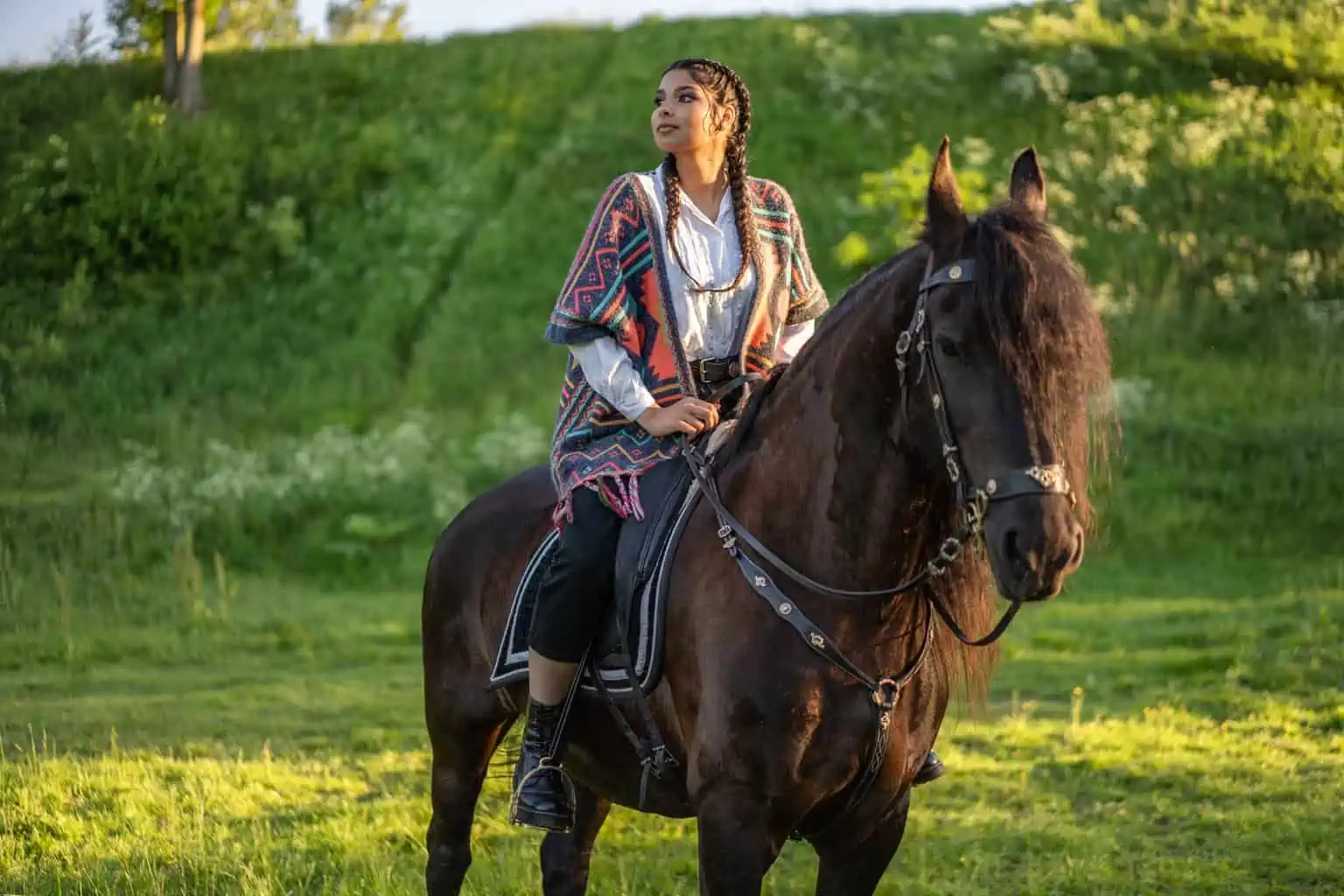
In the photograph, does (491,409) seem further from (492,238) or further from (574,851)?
(574,851)

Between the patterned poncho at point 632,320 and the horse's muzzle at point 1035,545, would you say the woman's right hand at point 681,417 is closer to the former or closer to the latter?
the patterned poncho at point 632,320

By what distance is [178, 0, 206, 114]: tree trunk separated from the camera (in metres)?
24.5

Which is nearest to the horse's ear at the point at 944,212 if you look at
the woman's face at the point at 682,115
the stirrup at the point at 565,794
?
the woman's face at the point at 682,115

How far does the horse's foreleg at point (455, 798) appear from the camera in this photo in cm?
499

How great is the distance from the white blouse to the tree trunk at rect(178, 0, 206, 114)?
74.3 ft

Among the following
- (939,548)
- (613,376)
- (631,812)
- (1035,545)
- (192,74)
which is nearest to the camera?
(1035,545)

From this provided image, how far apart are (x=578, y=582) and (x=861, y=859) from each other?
1.07 metres

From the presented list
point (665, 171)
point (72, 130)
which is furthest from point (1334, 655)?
point (72, 130)

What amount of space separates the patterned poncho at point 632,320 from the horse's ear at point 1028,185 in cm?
83

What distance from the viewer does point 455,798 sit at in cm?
502

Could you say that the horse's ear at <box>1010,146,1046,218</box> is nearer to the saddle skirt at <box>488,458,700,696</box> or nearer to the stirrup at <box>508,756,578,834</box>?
the saddle skirt at <box>488,458,700,696</box>

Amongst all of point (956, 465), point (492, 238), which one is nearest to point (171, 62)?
point (492, 238)

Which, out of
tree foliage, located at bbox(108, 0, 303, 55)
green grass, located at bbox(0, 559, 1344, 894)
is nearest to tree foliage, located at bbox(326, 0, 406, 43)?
tree foliage, located at bbox(108, 0, 303, 55)

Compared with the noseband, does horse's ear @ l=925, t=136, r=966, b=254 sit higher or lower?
higher
